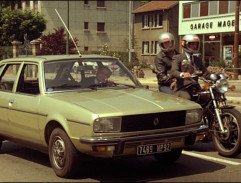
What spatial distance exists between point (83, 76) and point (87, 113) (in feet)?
4.72

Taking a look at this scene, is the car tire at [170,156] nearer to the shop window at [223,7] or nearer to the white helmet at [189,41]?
the white helmet at [189,41]

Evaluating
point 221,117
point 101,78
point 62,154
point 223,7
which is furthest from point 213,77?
point 223,7

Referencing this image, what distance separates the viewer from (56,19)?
57406 millimetres

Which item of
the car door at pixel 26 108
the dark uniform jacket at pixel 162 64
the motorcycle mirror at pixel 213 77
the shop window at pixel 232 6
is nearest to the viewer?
the car door at pixel 26 108

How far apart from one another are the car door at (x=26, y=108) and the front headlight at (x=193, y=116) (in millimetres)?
1928

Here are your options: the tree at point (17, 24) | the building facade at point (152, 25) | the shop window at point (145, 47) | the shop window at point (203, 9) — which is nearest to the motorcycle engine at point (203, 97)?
the shop window at point (203, 9)

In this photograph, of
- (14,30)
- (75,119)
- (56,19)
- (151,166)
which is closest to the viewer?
(75,119)

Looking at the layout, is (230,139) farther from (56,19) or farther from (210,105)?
(56,19)

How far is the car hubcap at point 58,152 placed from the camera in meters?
6.10

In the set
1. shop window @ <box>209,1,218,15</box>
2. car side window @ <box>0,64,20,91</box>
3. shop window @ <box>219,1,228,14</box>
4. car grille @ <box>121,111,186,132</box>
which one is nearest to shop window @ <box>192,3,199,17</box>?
shop window @ <box>209,1,218,15</box>

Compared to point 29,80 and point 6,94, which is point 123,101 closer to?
point 29,80

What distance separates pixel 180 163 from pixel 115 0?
2166 inches

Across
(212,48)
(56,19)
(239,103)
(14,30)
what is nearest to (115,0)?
(56,19)

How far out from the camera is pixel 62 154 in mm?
6121
